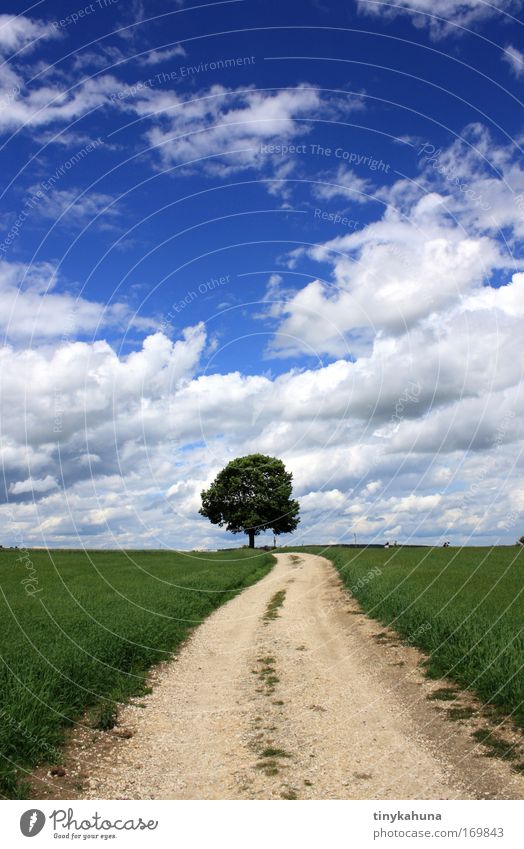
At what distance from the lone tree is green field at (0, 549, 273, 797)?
6914 cm

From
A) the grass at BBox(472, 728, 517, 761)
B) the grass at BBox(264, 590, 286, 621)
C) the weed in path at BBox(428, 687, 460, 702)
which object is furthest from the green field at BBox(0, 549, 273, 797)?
the grass at BBox(472, 728, 517, 761)

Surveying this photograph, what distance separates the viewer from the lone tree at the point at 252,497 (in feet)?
333

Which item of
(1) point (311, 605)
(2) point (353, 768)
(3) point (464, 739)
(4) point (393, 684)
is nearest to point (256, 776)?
(2) point (353, 768)

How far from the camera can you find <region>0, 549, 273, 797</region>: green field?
10.2 m

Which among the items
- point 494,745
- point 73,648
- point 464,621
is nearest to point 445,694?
point 494,745

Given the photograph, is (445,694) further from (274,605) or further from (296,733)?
(274,605)

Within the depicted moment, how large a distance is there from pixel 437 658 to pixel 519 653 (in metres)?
2.88

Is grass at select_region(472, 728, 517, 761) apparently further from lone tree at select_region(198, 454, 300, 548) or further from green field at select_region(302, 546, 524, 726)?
lone tree at select_region(198, 454, 300, 548)

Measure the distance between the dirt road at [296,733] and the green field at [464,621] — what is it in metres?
0.90

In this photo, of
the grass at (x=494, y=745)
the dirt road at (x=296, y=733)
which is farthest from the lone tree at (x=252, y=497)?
the grass at (x=494, y=745)

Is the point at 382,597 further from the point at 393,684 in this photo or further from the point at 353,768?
the point at 353,768

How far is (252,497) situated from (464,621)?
281 ft

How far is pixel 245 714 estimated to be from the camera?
12.5m

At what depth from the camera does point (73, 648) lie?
14.9 m
